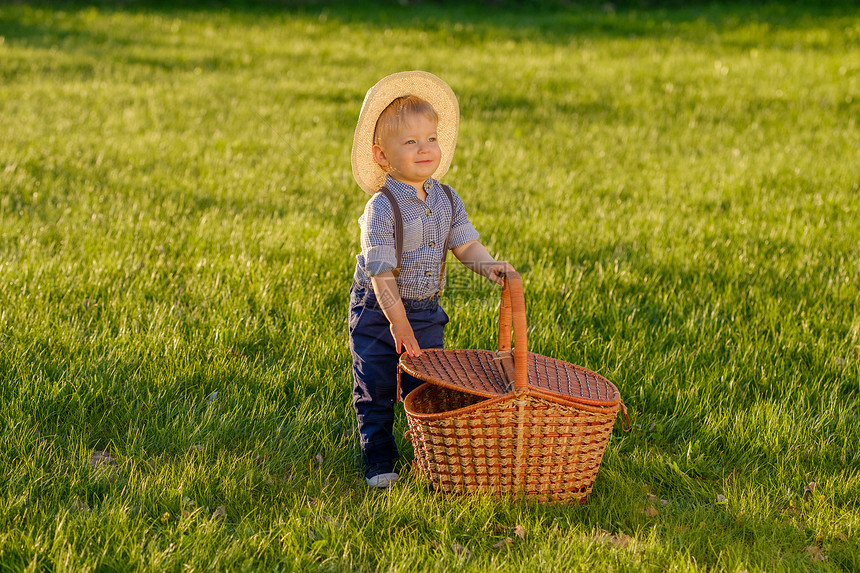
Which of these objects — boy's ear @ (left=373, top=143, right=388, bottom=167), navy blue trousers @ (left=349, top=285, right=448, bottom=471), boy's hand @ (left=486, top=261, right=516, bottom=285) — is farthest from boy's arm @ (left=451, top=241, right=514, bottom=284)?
boy's ear @ (left=373, top=143, right=388, bottom=167)

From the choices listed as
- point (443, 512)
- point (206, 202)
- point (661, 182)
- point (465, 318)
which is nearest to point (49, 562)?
point (443, 512)

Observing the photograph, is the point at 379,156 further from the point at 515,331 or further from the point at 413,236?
the point at 515,331

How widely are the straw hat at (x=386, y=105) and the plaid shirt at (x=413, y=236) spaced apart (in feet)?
0.41

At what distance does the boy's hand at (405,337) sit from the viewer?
10.6ft

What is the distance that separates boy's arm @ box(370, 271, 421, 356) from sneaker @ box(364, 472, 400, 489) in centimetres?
56

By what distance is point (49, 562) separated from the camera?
2.90 metres

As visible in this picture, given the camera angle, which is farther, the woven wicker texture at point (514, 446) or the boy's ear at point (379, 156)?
the boy's ear at point (379, 156)

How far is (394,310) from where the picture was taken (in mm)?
3230

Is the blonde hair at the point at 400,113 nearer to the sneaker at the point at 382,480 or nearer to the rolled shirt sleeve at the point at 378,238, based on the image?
the rolled shirt sleeve at the point at 378,238

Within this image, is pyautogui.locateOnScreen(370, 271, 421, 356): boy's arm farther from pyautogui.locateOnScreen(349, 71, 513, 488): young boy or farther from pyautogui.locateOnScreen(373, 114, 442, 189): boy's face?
pyautogui.locateOnScreen(373, 114, 442, 189): boy's face

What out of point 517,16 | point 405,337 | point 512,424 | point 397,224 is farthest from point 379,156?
point 517,16

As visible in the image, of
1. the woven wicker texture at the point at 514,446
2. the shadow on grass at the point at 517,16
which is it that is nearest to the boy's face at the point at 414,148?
the woven wicker texture at the point at 514,446

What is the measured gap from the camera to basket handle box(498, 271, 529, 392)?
303 cm

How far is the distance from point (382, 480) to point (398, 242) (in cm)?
95
